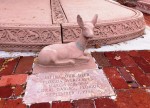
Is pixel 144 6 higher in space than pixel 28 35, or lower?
lower

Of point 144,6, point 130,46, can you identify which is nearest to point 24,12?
point 130,46

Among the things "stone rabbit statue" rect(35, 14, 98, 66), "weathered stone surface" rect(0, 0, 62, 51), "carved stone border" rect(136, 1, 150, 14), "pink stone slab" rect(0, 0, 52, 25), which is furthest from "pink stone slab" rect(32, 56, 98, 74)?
"carved stone border" rect(136, 1, 150, 14)

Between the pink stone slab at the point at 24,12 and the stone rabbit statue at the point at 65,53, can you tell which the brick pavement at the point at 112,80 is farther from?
the pink stone slab at the point at 24,12

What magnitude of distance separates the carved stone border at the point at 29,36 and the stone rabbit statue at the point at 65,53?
1.62 ft

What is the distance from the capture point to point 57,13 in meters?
3.24

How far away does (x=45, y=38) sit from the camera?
2.61m

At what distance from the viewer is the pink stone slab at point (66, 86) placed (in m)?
1.75

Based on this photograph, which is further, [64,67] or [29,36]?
[29,36]

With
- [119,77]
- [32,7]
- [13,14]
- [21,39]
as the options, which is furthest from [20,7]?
[119,77]

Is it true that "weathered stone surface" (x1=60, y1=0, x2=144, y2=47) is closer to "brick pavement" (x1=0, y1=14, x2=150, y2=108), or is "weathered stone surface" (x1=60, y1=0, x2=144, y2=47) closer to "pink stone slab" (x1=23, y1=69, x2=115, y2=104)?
"brick pavement" (x1=0, y1=14, x2=150, y2=108)

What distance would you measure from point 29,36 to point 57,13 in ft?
2.70

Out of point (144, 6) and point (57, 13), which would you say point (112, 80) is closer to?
point (57, 13)

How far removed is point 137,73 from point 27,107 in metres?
1.16

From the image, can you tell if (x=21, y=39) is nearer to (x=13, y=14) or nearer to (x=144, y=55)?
(x=13, y=14)
